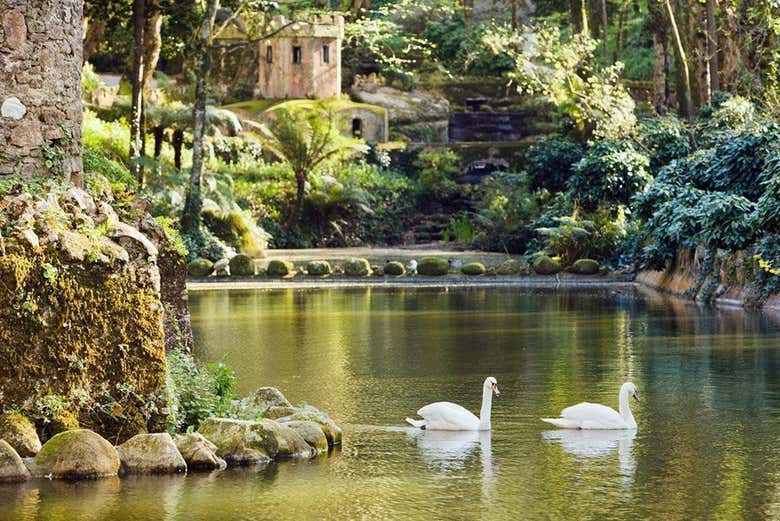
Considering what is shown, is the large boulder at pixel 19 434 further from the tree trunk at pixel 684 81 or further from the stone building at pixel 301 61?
the stone building at pixel 301 61

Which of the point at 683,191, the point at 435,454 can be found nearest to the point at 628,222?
the point at 683,191

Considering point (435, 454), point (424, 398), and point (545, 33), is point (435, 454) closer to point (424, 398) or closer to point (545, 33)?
point (424, 398)

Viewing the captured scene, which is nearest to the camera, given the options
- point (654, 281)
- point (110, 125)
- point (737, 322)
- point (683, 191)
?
point (737, 322)

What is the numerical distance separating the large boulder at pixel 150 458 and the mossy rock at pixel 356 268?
23.7 metres

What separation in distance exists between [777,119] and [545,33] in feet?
26.9

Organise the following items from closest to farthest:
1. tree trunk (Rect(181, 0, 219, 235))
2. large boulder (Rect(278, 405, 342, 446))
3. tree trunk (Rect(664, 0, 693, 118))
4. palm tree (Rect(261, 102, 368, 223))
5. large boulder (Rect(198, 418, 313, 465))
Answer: large boulder (Rect(198, 418, 313, 465)), large boulder (Rect(278, 405, 342, 446)), tree trunk (Rect(181, 0, 219, 235)), tree trunk (Rect(664, 0, 693, 118)), palm tree (Rect(261, 102, 368, 223))

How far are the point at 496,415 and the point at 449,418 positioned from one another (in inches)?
48.1

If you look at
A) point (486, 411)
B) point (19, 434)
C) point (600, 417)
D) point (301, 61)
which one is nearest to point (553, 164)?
point (301, 61)

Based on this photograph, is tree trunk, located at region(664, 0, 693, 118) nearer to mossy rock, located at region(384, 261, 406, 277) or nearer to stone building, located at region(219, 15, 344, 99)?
mossy rock, located at region(384, 261, 406, 277)

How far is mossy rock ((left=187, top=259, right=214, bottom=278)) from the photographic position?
34.6 m

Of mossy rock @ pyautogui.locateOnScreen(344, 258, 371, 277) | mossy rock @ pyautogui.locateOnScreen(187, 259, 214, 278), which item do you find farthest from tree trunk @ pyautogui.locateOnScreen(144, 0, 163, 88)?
mossy rock @ pyautogui.locateOnScreen(344, 258, 371, 277)

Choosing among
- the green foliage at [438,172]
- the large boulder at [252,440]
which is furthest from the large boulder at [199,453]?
the green foliage at [438,172]

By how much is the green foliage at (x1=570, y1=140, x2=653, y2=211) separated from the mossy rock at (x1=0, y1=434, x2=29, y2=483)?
995 inches

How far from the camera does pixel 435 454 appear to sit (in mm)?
12312
